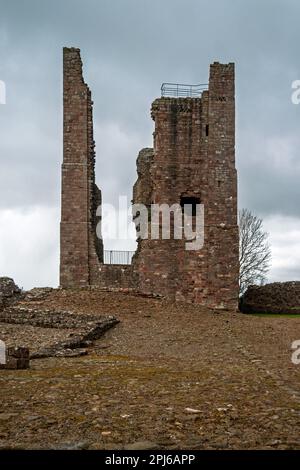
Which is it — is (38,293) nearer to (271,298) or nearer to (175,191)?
(175,191)

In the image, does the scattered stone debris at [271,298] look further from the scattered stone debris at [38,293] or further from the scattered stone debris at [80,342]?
the scattered stone debris at [80,342]

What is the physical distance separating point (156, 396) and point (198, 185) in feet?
67.9

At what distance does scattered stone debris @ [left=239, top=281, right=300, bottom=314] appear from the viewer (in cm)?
3194

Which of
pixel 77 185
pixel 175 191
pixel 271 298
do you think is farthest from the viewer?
pixel 271 298

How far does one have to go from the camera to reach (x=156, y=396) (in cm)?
696

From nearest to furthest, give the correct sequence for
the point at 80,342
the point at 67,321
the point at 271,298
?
1. the point at 80,342
2. the point at 67,321
3. the point at 271,298

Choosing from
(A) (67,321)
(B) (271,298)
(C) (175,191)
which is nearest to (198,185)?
(C) (175,191)

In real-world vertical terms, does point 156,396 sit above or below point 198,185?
below

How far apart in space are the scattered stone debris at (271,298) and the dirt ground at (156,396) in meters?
17.3

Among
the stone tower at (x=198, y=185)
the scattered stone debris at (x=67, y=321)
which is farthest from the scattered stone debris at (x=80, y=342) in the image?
the stone tower at (x=198, y=185)

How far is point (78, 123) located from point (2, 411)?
21893 mm

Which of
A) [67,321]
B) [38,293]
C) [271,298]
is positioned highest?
[38,293]
